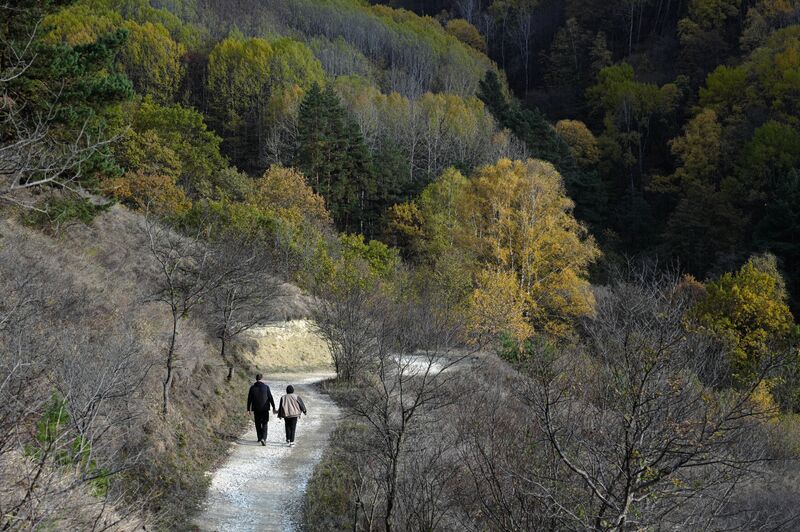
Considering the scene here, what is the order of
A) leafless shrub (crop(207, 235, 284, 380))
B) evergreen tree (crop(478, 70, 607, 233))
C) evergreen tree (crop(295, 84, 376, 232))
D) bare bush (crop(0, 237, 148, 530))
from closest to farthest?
bare bush (crop(0, 237, 148, 530)) < leafless shrub (crop(207, 235, 284, 380)) < evergreen tree (crop(295, 84, 376, 232)) < evergreen tree (crop(478, 70, 607, 233))

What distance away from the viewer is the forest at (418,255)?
22.4ft

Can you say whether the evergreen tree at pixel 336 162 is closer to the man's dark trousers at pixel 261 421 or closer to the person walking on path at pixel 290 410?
the person walking on path at pixel 290 410

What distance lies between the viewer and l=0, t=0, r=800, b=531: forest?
22.4 ft

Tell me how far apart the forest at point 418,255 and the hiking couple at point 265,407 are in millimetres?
958

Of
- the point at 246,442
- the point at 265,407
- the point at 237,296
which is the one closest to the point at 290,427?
the point at 265,407

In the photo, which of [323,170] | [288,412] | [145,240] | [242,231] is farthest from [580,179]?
[288,412]

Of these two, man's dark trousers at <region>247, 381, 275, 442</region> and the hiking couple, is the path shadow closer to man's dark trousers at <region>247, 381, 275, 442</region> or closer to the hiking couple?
the hiking couple

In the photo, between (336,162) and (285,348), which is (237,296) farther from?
(336,162)

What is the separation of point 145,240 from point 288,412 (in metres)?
12.2

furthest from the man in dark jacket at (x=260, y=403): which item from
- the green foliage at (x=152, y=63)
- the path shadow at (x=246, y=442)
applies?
the green foliage at (x=152, y=63)

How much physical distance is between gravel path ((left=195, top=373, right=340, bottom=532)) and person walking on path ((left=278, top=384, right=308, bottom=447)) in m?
0.35

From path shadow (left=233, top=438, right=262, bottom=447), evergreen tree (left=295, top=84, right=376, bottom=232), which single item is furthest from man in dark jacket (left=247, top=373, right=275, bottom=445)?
evergreen tree (left=295, top=84, right=376, bottom=232)

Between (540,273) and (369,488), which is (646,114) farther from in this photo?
(369,488)

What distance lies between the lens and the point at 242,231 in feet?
89.9
